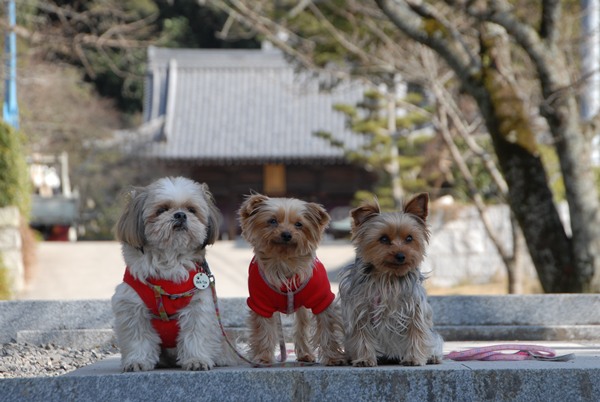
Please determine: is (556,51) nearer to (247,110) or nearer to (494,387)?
(494,387)

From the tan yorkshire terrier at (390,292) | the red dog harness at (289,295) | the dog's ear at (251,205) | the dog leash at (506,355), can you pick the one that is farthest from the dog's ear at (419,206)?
the dog leash at (506,355)

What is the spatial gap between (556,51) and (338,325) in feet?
19.0

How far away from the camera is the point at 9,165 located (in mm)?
15344

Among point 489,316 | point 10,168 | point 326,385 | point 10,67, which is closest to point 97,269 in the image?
point 10,168

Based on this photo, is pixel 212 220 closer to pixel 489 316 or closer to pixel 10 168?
pixel 489 316

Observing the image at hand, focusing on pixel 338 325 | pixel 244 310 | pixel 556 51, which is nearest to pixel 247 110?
pixel 556 51

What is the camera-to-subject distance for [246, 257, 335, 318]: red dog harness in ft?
18.8

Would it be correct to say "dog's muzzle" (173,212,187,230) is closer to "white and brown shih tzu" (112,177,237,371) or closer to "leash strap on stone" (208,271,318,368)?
"white and brown shih tzu" (112,177,237,371)

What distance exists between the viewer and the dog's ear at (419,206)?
570 centimetres

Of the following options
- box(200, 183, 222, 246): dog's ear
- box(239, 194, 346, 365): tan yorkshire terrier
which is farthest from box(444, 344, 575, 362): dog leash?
box(200, 183, 222, 246): dog's ear

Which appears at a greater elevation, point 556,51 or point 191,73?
point 191,73

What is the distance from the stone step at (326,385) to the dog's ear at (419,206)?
0.85 metres

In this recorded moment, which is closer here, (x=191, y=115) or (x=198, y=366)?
(x=198, y=366)

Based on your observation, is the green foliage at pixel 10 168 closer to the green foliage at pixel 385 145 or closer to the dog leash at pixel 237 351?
the green foliage at pixel 385 145
